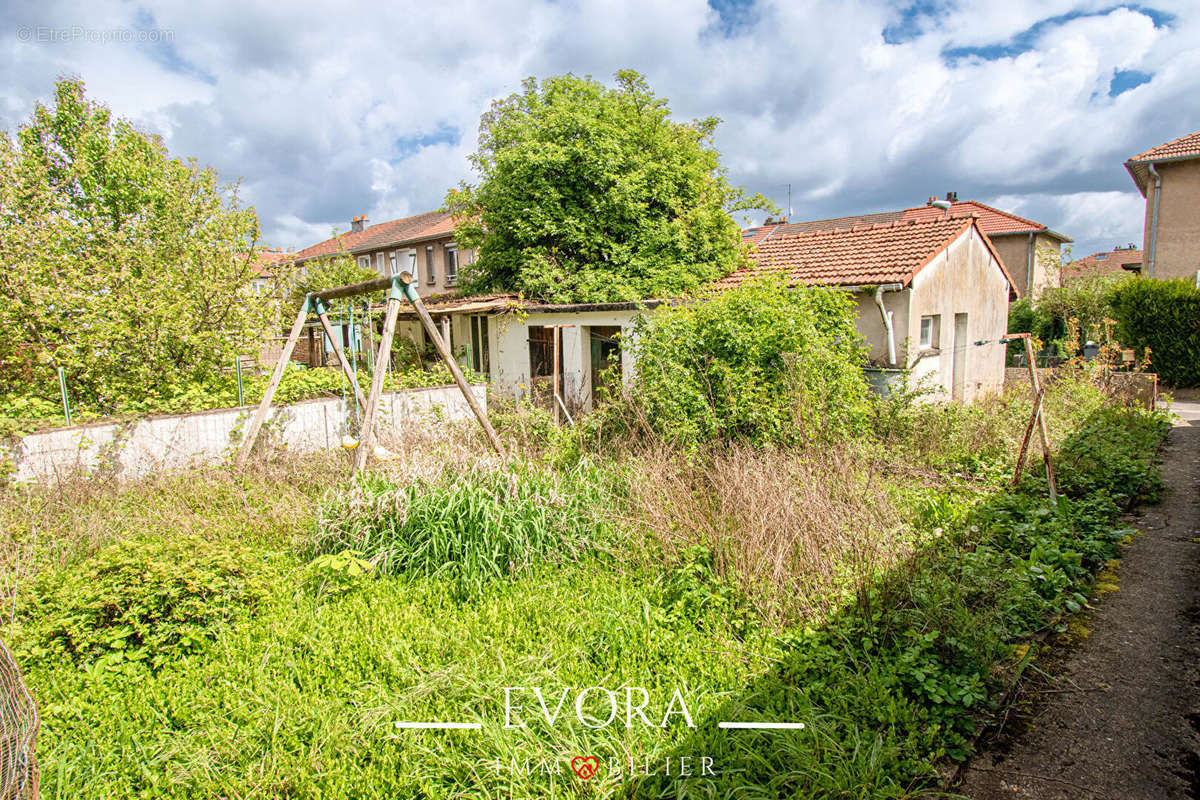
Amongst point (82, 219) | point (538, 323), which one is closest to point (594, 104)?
point (538, 323)

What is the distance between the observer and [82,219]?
1042 cm

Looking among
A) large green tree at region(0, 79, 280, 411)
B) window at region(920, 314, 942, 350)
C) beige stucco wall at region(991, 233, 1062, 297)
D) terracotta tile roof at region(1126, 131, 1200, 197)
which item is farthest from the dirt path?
beige stucco wall at region(991, 233, 1062, 297)

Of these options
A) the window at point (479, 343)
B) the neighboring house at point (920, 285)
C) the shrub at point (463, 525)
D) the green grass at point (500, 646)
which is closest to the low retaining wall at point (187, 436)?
the green grass at point (500, 646)

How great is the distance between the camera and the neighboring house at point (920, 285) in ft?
35.6

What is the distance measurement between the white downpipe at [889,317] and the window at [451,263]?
18.1 meters

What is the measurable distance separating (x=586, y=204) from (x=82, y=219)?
919 centimetres

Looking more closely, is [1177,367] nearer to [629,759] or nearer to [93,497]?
[629,759]

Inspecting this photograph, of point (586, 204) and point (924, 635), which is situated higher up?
point (586, 204)

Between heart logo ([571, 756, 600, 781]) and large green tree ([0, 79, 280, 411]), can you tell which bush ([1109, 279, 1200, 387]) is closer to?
heart logo ([571, 756, 600, 781])

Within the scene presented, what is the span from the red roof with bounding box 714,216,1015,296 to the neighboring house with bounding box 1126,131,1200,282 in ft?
31.3

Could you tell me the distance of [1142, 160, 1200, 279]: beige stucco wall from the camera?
18484mm

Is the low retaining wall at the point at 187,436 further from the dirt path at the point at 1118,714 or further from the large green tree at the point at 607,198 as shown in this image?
the dirt path at the point at 1118,714

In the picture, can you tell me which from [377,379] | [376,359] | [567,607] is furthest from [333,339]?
[567,607]

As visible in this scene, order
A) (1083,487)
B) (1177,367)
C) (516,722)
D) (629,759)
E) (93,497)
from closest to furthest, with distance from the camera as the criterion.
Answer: (629,759)
(516,722)
(93,497)
(1083,487)
(1177,367)
